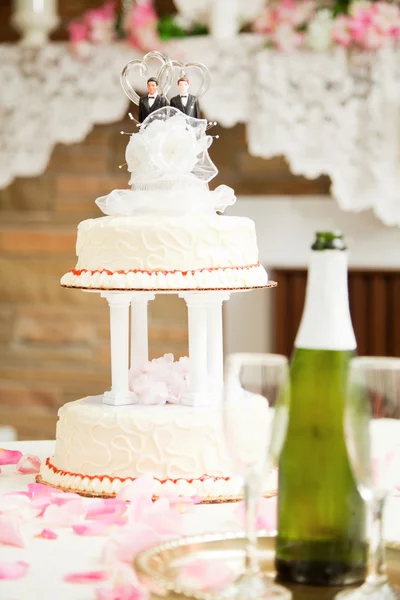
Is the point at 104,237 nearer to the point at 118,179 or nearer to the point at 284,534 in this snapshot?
the point at 284,534

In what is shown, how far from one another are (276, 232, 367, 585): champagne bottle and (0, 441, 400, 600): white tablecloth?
22 centimetres

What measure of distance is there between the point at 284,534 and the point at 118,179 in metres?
2.88

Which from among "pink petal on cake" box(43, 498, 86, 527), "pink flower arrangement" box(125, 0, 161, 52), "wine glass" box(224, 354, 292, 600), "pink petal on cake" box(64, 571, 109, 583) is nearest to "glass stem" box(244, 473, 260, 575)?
"wine glass" box(224, 354, 292, 600)

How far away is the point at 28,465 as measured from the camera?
1673 millimetres

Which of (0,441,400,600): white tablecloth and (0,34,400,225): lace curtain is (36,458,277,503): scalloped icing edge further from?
(0,34,400,225): lace curtain

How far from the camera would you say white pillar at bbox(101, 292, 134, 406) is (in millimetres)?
1526

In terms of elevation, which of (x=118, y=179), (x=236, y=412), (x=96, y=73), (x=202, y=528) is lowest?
(x=202, y=528)

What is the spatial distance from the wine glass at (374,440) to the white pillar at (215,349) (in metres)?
0.71

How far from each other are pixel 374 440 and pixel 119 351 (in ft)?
2.53

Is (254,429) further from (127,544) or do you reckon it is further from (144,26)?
(144,26)

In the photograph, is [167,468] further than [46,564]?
Yes

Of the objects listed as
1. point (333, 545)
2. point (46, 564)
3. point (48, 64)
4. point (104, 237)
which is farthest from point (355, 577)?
point (48, 64)

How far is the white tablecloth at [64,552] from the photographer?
98cm

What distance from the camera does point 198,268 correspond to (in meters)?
1.48
